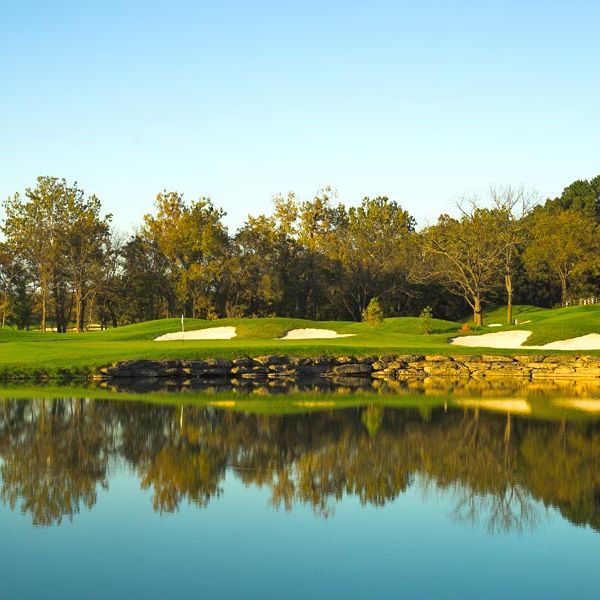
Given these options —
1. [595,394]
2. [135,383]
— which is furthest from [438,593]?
[135,383]

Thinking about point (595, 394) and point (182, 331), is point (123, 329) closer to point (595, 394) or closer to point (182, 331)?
point (182, 331)

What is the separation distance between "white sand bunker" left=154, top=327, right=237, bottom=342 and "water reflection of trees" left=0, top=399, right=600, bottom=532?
81.1 feet

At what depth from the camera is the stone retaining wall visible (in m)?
38.1

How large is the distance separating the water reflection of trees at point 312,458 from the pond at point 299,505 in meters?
0.05

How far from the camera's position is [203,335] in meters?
50.5

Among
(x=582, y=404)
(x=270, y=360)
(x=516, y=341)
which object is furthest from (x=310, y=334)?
(x=582, y=404)

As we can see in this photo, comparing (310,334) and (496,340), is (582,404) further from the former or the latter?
(310,334)

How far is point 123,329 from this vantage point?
55.3 meters

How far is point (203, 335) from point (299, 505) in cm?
3751

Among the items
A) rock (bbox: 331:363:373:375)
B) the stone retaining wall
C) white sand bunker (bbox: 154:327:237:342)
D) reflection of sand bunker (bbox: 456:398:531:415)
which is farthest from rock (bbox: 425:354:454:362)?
white sand bunker (bbox: 154:327:237:342)

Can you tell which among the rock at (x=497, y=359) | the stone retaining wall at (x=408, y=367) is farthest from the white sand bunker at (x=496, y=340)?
the stone retaining wall at (x=408, y=367)

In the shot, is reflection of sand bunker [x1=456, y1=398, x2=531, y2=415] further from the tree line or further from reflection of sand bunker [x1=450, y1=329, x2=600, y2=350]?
the tree line

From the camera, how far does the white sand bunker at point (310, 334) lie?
4900 cm

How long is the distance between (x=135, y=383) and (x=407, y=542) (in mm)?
24780
